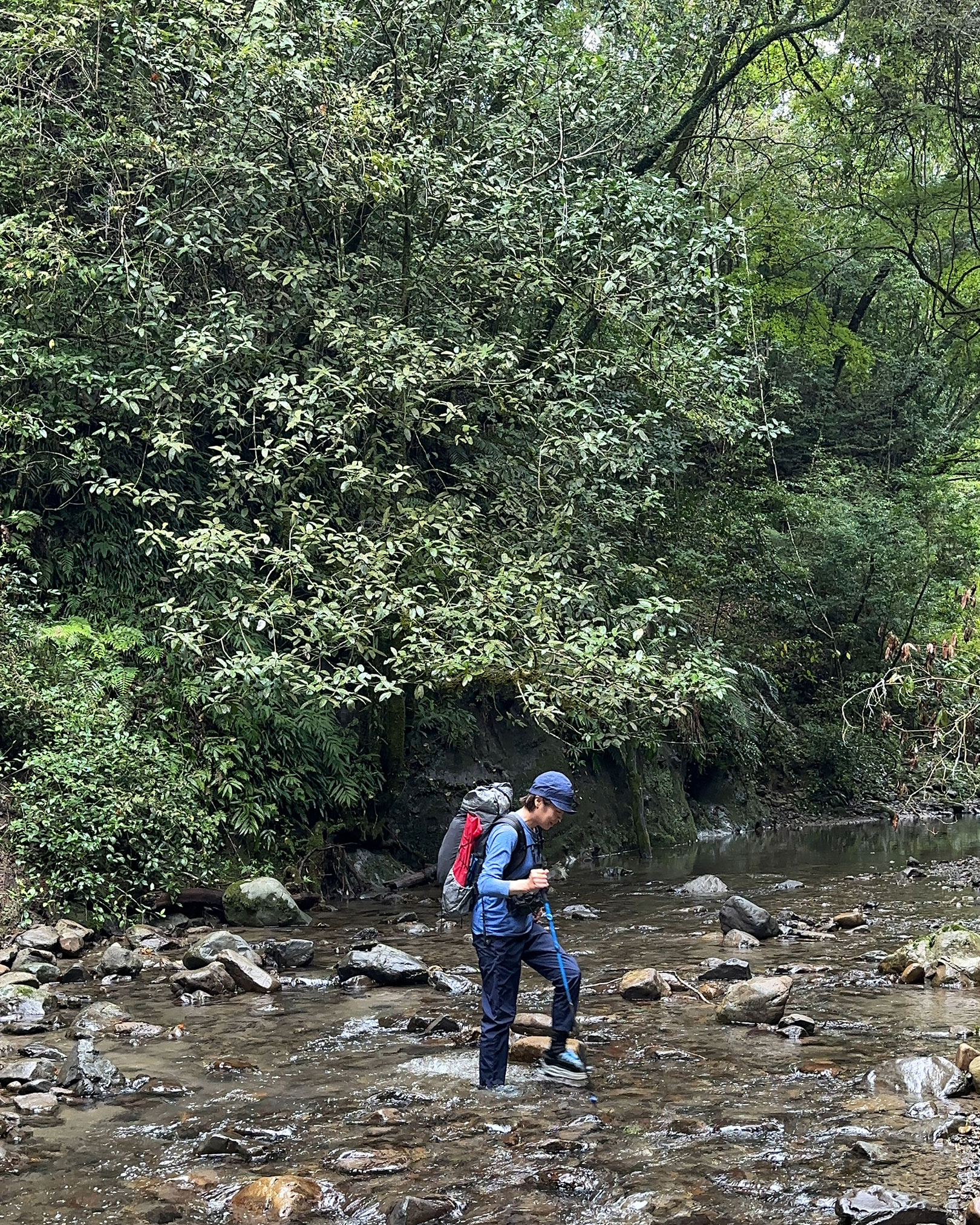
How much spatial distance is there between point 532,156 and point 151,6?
457cm

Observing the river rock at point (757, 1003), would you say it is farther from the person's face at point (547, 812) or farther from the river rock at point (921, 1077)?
the person's face at point (547, 812)

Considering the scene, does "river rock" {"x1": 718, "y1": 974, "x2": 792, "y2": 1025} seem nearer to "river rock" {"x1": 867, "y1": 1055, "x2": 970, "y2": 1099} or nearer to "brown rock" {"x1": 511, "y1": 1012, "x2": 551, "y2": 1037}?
"brown rock" {"x1": 511, "y1": 1012, "x2": 551, "y2": 1037}

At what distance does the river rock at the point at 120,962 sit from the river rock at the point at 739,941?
502 centimetres

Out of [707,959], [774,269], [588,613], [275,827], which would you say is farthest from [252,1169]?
[774,269]

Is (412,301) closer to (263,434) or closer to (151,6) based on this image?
(263,434)

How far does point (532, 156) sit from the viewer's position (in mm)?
13461

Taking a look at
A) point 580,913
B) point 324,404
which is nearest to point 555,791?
point 580,913

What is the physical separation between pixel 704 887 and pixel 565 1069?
22.9 feet

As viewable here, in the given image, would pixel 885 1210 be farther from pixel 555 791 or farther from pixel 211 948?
pixel 211 948

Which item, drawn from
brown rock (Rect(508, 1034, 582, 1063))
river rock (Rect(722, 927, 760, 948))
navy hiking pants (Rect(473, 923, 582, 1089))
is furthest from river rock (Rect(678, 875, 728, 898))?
navy hiking pants (Rect(473, 923, 582, 1089))

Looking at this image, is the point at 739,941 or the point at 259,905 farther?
the point at 259,905

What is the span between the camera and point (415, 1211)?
443cm

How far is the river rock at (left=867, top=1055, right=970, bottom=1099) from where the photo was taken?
5.68 meters

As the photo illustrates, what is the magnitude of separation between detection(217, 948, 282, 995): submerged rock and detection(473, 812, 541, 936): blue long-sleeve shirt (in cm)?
310
